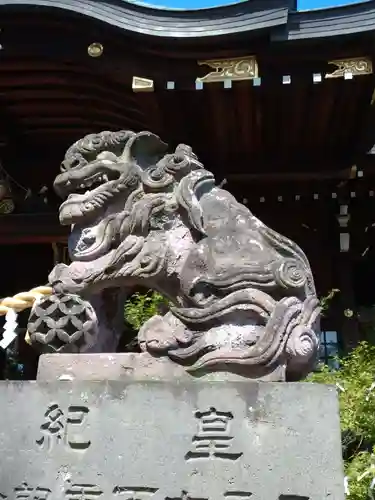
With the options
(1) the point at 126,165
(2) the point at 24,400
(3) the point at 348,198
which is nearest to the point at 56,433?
(2) the point at 24,400

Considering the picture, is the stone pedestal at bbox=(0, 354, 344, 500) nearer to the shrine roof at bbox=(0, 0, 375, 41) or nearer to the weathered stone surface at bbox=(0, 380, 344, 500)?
the weathered stone surface at bbox=(0, 380, 344, 500)

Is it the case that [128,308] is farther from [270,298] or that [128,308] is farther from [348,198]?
[270,298]

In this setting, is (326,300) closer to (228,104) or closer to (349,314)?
(349,314)

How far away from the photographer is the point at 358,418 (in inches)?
137

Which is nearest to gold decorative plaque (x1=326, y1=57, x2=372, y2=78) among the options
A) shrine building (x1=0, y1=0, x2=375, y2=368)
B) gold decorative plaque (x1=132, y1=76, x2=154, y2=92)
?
shrine building (x1=0, y1=0, x2=375, y2=368)

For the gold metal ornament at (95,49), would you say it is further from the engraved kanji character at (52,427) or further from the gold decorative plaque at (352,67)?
the engraved kanji character at (52,427)

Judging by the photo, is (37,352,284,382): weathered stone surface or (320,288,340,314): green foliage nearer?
(37,352,284,382): weathered stone surface

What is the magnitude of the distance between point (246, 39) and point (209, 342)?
9.15 ft

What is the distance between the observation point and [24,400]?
201 cm

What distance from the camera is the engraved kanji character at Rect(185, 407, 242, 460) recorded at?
1.86 metres

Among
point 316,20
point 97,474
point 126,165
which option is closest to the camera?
point 97,474

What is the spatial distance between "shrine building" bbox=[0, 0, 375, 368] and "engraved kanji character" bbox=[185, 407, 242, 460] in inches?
97.6

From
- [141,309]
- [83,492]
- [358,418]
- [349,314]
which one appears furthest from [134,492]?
[349,314]

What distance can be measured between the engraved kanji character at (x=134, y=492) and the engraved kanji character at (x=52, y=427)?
0.82ft
